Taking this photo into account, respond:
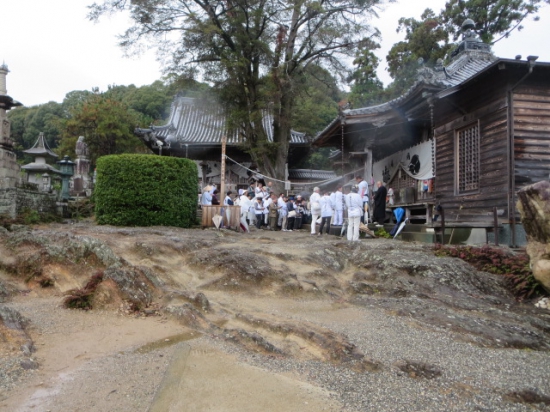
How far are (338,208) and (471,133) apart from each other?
4.62 meters

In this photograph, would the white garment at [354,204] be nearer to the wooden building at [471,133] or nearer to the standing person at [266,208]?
the wooden building at [471,133]

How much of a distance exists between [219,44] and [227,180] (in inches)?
323

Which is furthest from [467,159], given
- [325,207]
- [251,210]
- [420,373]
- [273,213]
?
[420,373]

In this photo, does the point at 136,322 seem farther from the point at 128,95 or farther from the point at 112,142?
the point at 128,95

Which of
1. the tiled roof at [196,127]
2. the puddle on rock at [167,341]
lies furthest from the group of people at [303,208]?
the puddle on rock at [167,341]

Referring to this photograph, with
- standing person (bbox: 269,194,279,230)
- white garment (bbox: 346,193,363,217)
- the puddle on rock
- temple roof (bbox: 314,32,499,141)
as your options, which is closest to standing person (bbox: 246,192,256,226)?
standing person (bbox: 269,194,279,230)

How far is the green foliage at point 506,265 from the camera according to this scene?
263 inches

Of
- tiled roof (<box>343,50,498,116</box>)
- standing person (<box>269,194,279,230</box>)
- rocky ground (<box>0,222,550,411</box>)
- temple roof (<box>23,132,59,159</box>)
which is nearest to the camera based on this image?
rocky ground (<box>0,222,550,411</box>)

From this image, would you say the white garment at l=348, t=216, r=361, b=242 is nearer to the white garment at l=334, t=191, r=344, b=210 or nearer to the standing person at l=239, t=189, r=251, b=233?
the white garment at l=334, t=191, r=344, b=210

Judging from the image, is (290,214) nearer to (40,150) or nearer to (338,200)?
(338,200)

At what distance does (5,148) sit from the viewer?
1310cm

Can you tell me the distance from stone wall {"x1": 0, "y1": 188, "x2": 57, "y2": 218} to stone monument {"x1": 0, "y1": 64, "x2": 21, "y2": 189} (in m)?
0.40

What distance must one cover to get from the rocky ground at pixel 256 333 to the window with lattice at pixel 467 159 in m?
4.00

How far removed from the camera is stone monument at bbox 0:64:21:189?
12.8 metres
